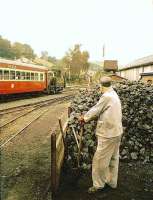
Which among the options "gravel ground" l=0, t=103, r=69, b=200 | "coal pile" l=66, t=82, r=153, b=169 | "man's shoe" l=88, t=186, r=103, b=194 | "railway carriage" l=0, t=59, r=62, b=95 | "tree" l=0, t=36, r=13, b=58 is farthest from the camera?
"tree" l=0, t=36, r=13, b=58

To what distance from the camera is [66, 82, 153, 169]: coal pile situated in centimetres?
778

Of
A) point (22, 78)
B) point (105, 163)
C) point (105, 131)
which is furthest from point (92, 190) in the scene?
point (22, 78)

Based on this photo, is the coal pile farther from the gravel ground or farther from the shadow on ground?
the gravel ground

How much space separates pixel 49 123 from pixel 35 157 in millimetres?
6329

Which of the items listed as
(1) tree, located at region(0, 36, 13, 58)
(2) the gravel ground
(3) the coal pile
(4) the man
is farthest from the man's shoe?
(1) tree, located at region(0, 36, 13, 58)

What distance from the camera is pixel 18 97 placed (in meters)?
29.9

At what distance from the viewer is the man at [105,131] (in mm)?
5754

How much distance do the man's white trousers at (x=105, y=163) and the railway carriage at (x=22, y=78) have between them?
61.4ft

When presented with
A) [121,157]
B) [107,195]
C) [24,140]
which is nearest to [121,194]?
[107,195]

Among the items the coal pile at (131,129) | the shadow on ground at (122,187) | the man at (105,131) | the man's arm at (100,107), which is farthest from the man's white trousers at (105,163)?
the coal pile at (131,129)

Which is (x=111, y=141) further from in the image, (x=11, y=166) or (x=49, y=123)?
(x=49, y=123)

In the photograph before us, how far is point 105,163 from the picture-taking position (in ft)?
19.1

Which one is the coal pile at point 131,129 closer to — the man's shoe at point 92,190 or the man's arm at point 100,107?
the man's shoe at point 92,190

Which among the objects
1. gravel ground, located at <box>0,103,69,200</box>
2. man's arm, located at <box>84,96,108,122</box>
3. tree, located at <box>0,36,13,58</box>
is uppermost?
tree, located at <box>0,36,13,58</box>
